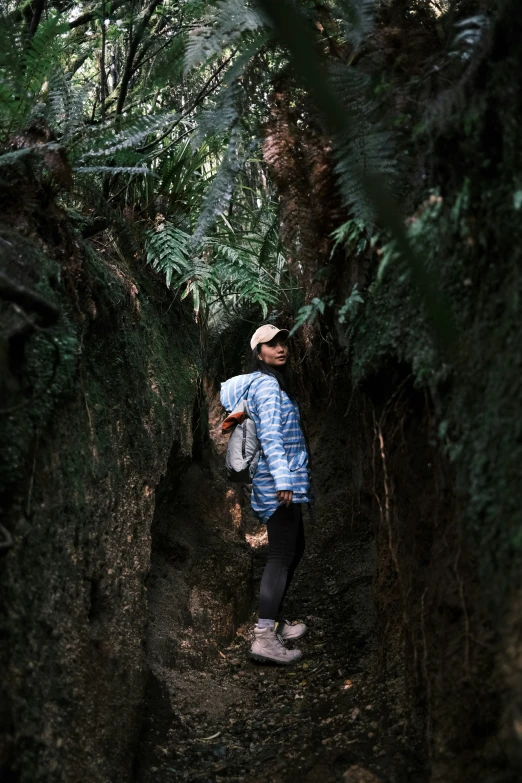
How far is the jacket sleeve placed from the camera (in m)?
4.25

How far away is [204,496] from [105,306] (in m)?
2.55

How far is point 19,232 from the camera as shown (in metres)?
3.17

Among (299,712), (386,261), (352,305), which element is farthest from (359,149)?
(299,712)

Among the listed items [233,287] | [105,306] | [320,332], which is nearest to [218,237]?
[233,287]

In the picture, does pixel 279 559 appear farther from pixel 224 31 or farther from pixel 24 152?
pixel 224 31

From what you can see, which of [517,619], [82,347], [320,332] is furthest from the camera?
[320,332]

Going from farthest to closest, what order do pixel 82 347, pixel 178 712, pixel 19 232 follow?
pixel 178 712, pixel 82 347, pixel 19 232

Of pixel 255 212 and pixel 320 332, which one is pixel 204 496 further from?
pixel 255 212

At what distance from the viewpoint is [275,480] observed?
4238mm

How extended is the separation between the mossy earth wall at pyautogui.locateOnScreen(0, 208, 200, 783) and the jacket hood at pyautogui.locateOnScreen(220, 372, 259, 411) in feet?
1.83

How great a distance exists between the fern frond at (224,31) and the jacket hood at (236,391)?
2.00 metres

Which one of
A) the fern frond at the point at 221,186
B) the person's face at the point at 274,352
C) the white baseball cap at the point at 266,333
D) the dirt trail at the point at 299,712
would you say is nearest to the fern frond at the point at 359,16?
the fern frond at the point at 221,186

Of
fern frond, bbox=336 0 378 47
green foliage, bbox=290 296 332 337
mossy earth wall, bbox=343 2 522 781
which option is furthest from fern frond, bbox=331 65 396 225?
green foliage, bbox=290 296 332 337

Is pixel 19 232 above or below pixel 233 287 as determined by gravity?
below
